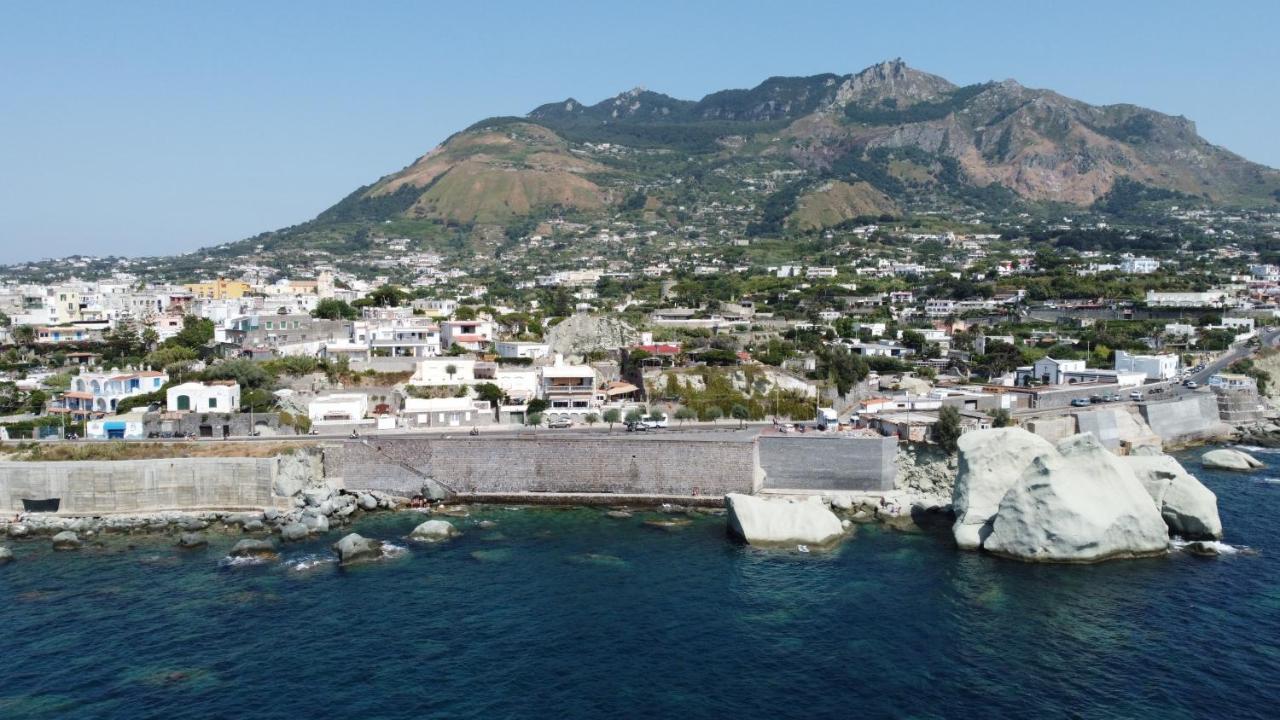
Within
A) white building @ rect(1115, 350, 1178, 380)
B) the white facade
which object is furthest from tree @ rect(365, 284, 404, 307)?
white building @ rect(1115, 350, 1178, 380)

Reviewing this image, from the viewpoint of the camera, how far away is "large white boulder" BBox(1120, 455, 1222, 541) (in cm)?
3188

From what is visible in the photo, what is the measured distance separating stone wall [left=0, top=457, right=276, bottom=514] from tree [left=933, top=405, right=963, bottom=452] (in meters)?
28.3

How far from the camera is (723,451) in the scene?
36.8 m

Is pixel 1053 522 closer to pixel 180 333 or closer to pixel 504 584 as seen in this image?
pixel 504 584

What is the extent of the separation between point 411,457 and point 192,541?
899 centimetres

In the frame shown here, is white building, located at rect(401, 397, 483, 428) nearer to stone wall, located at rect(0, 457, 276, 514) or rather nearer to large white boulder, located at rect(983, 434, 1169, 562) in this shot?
stone wall, located at rect(0, 457, 276, 514)

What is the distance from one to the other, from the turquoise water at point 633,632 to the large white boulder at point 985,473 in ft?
5.54

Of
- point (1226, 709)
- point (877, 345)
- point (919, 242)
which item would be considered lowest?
point (1226, 709)

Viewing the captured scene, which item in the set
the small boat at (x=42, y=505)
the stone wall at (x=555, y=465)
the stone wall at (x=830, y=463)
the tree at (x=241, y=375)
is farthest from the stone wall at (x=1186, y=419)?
the small boat at (x=42, y=505)

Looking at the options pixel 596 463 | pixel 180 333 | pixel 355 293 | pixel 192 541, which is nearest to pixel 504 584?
pixel 596 463

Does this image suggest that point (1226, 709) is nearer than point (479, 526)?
Yes

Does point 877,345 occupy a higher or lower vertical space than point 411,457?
higher

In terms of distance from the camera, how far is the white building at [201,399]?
137 ft

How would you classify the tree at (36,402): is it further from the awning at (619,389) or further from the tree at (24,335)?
the awning at (619,389)
